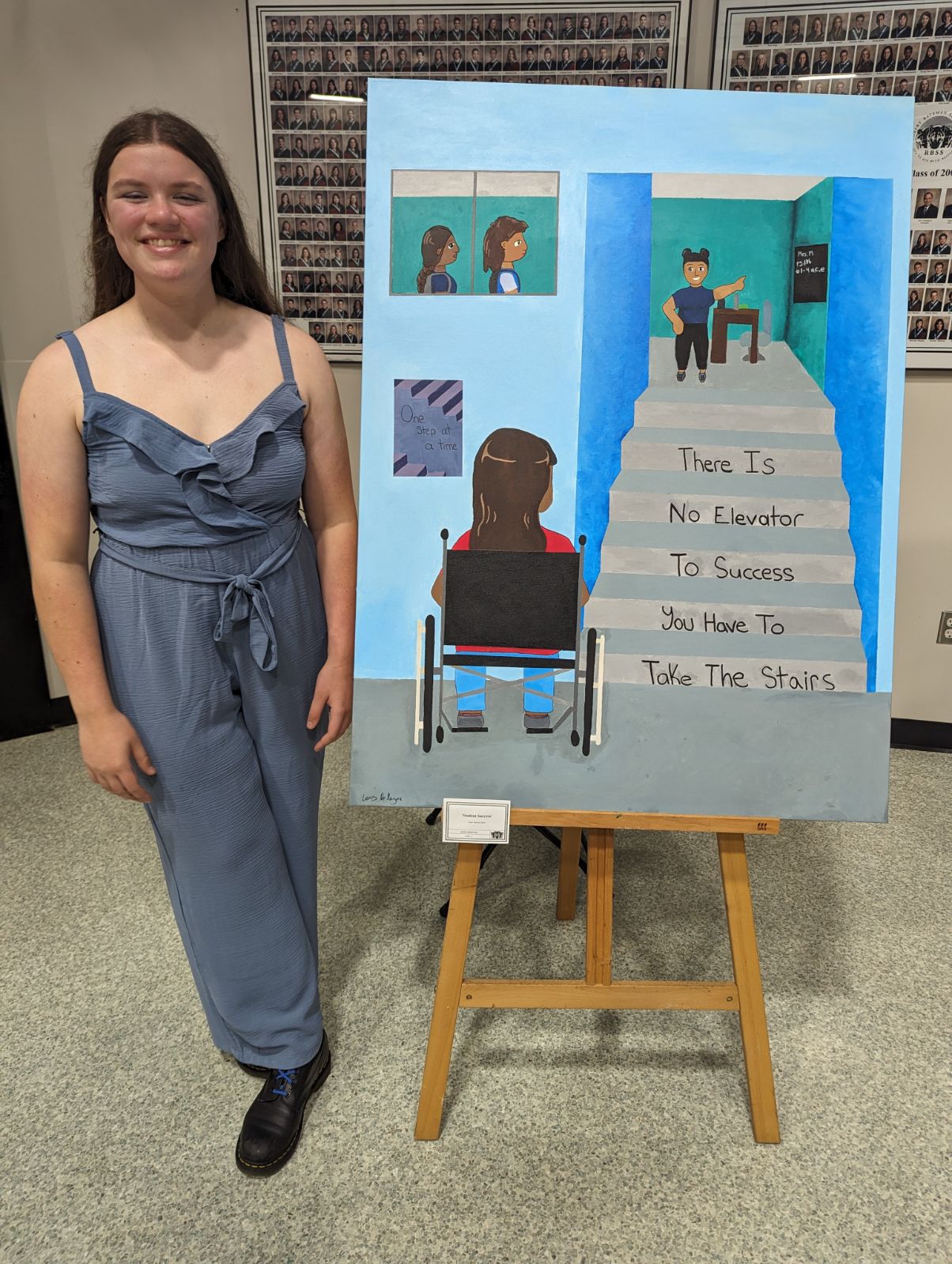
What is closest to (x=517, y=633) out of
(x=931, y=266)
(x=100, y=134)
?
(x=931, y=266)

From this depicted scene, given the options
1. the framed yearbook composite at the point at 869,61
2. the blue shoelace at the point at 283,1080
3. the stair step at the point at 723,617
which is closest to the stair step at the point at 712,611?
Answer: the stair step at the point at 723,617

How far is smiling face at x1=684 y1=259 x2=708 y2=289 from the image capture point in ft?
3.66

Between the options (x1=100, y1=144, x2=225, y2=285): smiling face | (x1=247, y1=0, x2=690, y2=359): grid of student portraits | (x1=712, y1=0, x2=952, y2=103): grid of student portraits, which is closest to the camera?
(x1=100, y1=144, x2=225, y2=285): smiling face

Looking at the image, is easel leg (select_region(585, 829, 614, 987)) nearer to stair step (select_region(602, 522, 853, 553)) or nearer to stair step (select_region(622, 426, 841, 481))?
stair step (select_region(602, 522, 853, 553))

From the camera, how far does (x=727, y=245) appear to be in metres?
1.12

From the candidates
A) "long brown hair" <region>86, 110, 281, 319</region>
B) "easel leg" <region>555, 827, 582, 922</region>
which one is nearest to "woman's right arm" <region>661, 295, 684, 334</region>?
"long brown hair" <region>86, 110, 281, 319</region>

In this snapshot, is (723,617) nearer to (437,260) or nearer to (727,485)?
(727,485)

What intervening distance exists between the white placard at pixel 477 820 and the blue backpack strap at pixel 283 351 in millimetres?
662

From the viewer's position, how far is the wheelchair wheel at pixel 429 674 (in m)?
1.18

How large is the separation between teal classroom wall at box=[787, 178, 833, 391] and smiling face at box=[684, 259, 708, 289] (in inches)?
4.7

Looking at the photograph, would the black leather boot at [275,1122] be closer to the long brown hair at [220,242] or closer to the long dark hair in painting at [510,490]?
the long dark hair in painting at [510,490]

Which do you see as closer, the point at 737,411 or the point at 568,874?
the point at 737,411

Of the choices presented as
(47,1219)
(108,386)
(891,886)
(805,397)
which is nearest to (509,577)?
(805,397)

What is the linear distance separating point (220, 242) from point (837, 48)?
83.6 inches
